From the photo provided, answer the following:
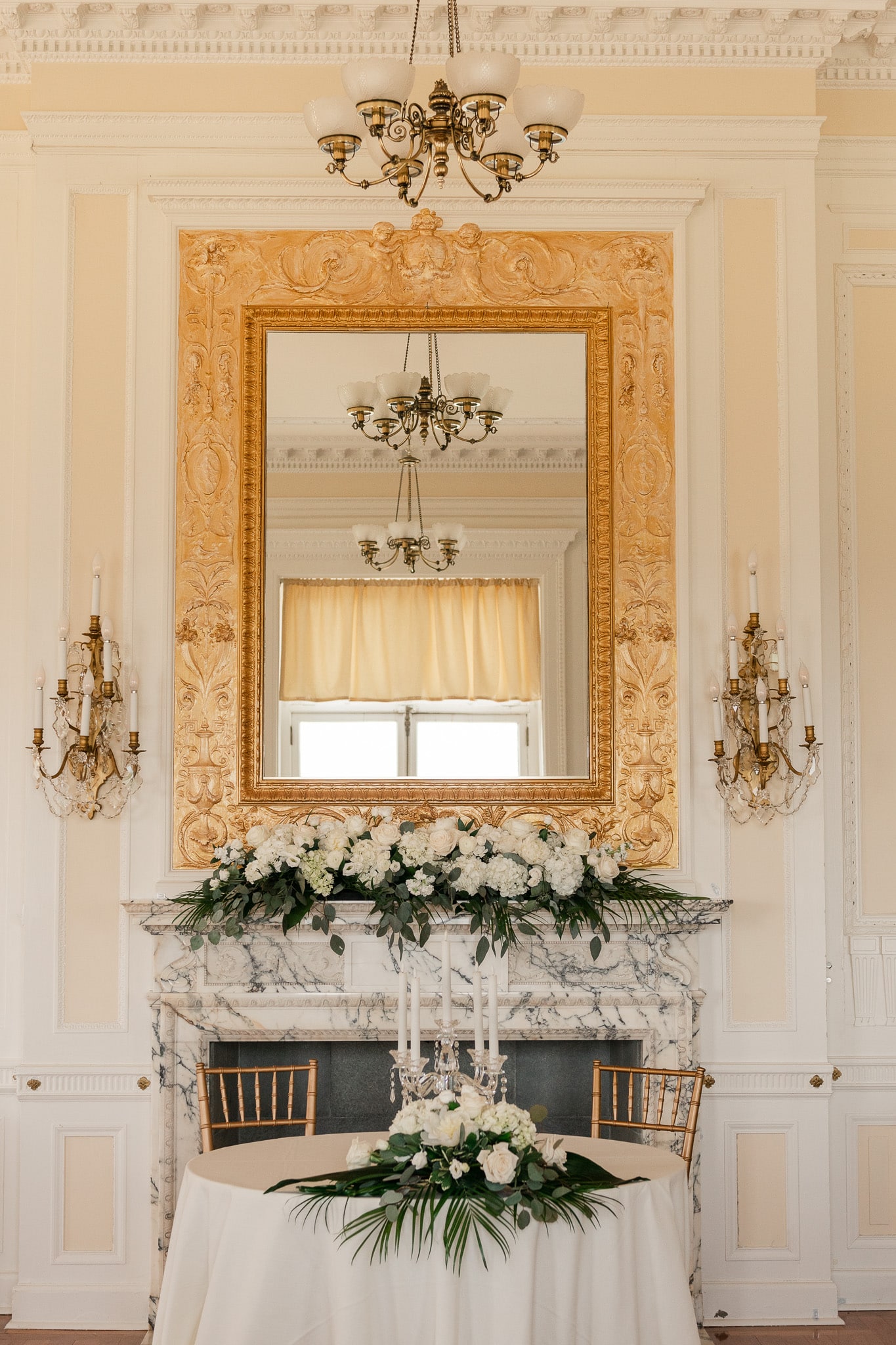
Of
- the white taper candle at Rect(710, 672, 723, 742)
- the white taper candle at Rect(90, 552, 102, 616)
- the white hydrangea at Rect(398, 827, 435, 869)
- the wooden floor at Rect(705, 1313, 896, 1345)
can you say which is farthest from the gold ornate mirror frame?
the wooden floor at Rect(705, 1313, 896, 1345)

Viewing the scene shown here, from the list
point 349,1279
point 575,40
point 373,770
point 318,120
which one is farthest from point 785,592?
point 349,1279

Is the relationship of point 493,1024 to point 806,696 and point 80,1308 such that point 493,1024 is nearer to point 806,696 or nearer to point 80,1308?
point 806,696

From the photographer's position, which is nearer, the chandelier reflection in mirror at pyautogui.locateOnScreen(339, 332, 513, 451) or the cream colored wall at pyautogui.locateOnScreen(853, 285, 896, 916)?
the chandelier reflection in mirror at pyautogui.locateOnScreen(339, 332, 513, 451)

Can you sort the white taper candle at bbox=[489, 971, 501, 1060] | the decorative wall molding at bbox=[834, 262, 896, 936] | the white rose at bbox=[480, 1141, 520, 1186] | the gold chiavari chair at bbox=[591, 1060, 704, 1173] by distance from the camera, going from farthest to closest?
1. the decorative wall molding at bbox=[834, 262, 896, 936]
2. the gold chiavari chair at bbox=[591, 1060, 704, 1173]
3. the white taper candle at bbox=[489, 971, 501, 1060]
4. the white rose at bbox=[480, 1141, 520, 1186]

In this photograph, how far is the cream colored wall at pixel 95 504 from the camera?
4414mm

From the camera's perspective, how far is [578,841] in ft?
13.7

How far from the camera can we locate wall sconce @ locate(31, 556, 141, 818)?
4.39m

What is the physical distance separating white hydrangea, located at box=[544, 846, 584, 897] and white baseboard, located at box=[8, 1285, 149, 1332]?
1.97 metres

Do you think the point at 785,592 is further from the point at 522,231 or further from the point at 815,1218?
the point at 815,1218

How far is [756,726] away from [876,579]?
89 centimetres

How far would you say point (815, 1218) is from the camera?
14.3 feet

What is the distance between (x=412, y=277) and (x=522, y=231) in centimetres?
44

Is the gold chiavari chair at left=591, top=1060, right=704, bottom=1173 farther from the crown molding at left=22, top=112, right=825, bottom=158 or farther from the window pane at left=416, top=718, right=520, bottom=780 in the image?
the crown molding at left=22, top=112, right=825, bottom=158

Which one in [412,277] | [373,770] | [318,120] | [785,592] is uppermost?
[412,277]
